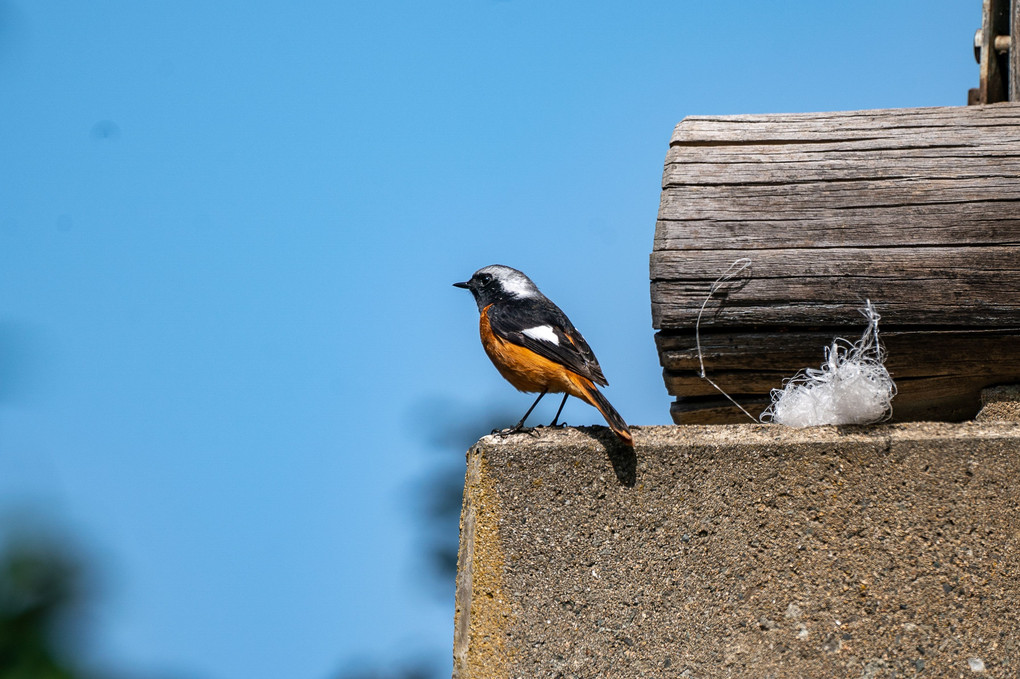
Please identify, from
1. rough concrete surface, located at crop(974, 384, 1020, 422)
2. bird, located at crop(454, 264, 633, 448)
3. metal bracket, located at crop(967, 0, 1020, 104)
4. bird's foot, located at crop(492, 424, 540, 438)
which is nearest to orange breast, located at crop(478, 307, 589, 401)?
bird, located at crop(454, 264, 633, 448)

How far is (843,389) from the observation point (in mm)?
2754

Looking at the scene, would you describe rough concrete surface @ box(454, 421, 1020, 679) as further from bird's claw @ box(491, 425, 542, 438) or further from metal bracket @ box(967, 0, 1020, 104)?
metal bracket @ box(967, 0, 1020, 104)

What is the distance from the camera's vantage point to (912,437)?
2.67 meters

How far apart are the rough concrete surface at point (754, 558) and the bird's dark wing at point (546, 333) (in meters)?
0.33

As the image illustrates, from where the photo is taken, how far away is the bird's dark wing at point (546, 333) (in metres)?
2.99

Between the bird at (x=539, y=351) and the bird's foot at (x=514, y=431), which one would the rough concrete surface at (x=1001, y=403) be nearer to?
the bird at (x=539, y=351)

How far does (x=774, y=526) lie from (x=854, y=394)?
1.38 feet

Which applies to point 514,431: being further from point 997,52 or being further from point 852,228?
point 997,52

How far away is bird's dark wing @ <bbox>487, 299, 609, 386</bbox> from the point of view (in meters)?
2.99

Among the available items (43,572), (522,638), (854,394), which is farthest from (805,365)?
(43,572)

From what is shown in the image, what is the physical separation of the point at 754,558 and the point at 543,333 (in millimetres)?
919

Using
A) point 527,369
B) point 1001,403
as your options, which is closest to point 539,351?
point 527,369

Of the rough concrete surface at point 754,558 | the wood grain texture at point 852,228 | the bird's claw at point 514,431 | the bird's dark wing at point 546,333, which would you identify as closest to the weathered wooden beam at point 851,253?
the wood grain texture at point 852,228

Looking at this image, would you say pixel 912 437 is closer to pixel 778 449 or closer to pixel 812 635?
pixel 778 449
